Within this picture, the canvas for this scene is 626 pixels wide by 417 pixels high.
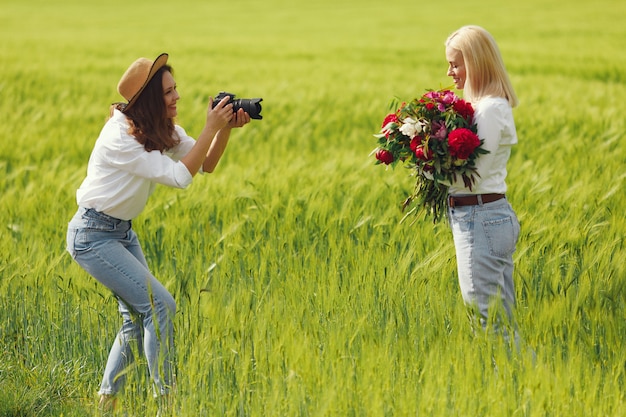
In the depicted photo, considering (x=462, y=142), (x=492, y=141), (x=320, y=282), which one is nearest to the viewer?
(x=462, y=142)

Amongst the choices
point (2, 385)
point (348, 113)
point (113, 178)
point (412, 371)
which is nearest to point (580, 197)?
point (412, 371)

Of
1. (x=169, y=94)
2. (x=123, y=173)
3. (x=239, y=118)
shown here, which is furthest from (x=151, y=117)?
(x=239, y=118)

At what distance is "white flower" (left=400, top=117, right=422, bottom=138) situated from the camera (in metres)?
3.05

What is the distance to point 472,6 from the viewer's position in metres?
33.0

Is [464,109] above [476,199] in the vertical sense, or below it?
above

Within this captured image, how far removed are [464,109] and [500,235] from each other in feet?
1.48

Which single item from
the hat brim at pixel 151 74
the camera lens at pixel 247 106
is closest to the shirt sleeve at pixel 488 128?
the camera lens at pixel 247 106

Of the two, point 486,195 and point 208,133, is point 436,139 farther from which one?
point 208,133

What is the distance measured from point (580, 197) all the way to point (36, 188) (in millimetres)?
3159

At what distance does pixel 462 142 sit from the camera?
291 cm

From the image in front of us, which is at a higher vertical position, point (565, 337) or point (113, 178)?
point (113, 178)

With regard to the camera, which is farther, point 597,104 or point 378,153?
point 597,104

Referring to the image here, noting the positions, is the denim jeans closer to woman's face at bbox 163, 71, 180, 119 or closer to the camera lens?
the camera lens

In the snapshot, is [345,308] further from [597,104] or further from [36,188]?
[597,104]
